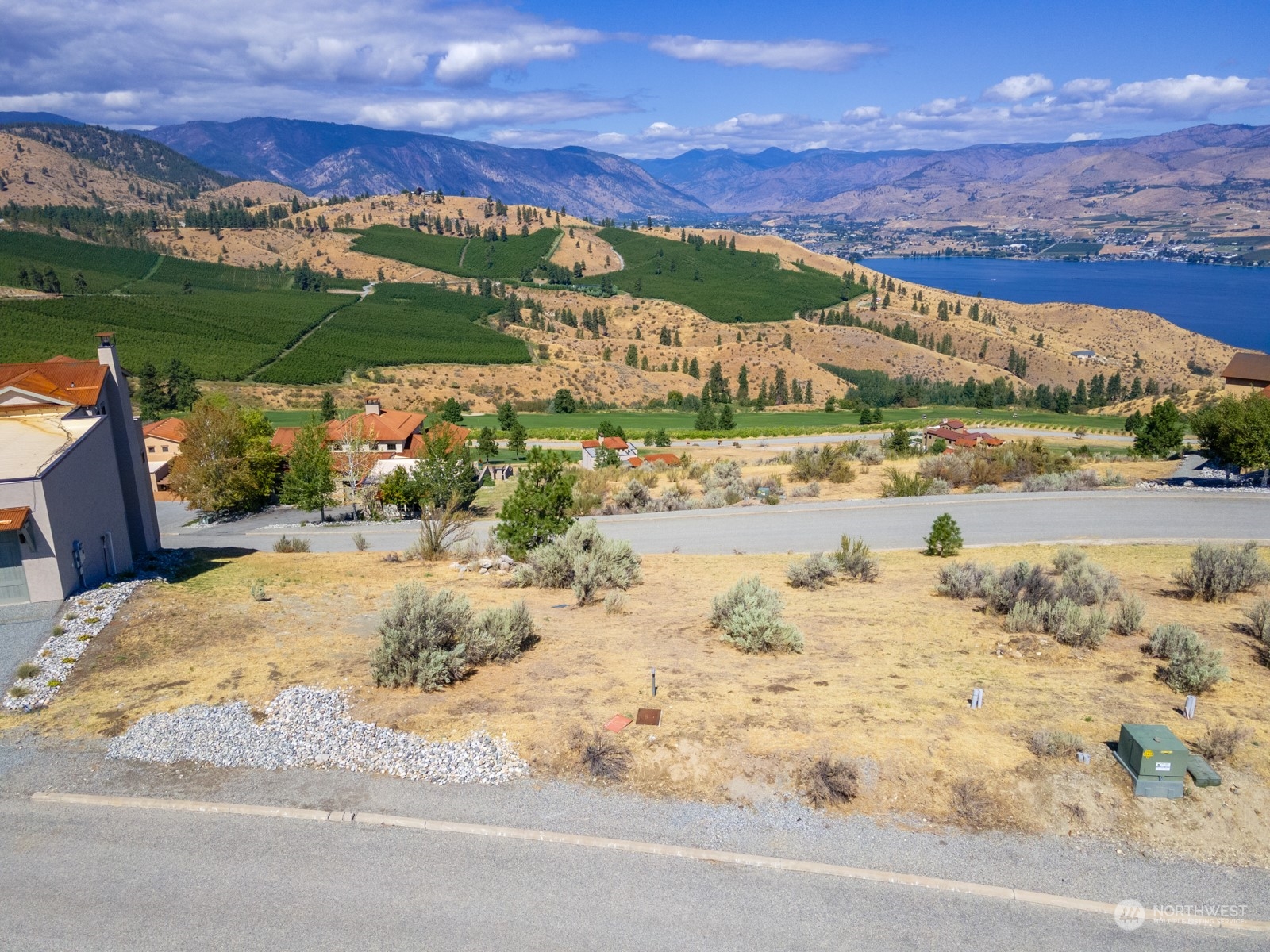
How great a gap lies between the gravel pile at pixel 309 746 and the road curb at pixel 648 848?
3.13 feet

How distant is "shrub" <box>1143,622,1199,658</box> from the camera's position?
44.5 feet

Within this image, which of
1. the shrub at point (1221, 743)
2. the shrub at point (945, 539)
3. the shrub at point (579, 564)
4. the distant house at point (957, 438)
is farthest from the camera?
the distant house at point (957, 438)

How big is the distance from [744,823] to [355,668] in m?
7.87

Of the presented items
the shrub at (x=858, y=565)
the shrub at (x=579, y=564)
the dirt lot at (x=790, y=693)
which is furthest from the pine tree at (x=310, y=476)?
the shrub at (x=858, y=565)

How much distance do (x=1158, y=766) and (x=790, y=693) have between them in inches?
197

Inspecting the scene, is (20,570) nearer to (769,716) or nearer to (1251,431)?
(769,716)

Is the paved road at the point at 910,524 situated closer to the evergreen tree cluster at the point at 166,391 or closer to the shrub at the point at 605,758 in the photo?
the shrub at the point at 605,758

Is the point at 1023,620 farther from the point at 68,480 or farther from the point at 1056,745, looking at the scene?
the point at 68,480

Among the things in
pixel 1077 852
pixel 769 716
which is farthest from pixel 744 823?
pixel 1077 852

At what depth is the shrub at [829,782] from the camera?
10.3 meters

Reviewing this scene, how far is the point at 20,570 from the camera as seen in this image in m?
16.4

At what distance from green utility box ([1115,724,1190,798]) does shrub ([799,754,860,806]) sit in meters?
3.43

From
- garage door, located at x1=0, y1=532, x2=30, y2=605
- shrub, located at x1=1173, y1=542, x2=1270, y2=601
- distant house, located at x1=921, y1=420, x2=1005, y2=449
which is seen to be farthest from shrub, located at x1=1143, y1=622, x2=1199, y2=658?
distant house, located at x1=921, y1=420, x2=1005, y2=449

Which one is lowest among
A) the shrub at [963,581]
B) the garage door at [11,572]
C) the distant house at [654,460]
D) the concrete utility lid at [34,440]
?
the distant house at [654,460]
